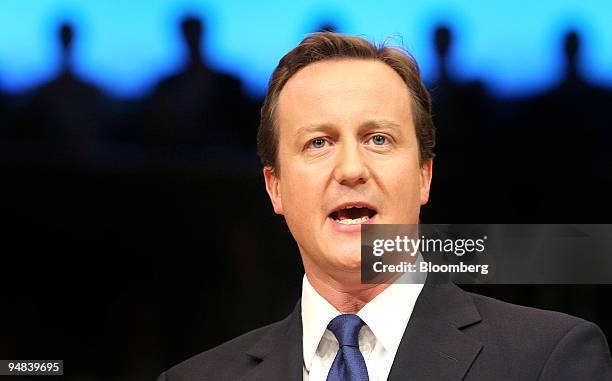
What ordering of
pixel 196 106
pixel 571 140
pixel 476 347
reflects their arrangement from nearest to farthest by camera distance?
pixel 476 347, pixel 571 140, pixel 196 106

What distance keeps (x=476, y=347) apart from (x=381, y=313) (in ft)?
0.76

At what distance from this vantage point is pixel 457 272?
242 cm

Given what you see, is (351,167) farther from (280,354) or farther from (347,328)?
(280,354)

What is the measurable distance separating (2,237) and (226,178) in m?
0.74

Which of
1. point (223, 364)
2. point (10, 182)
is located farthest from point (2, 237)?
point (223, 364)

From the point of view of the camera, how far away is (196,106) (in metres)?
2.92

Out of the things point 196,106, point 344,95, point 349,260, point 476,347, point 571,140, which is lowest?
point 476,347

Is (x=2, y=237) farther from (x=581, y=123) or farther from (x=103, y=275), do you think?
(x=581, y=123)

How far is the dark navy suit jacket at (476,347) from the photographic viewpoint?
6.35 feet

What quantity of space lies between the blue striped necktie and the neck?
0.22 ft

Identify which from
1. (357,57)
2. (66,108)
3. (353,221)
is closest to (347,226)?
(353,221)
